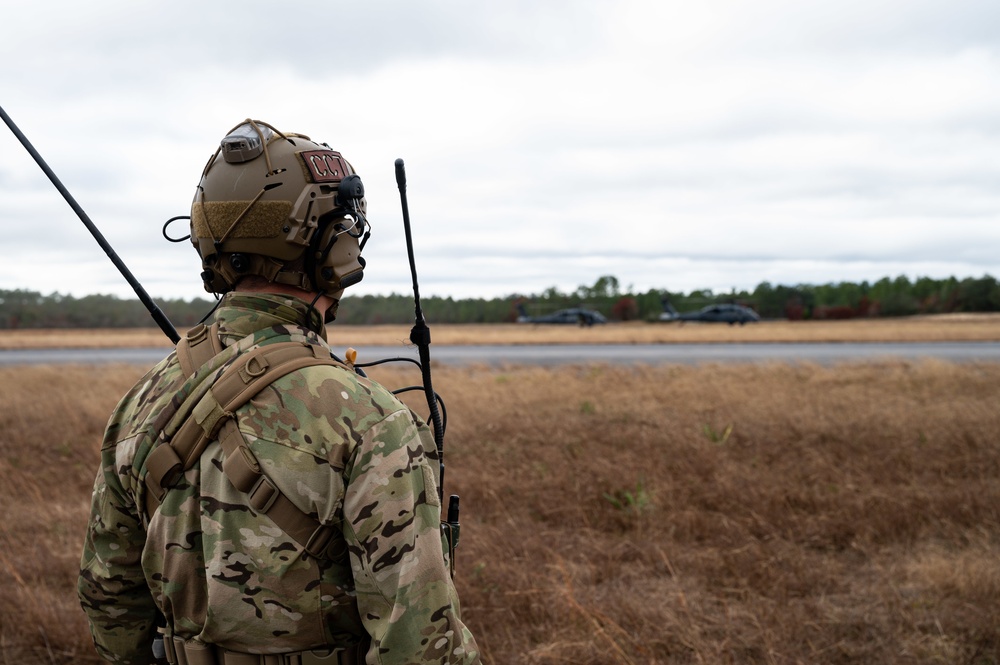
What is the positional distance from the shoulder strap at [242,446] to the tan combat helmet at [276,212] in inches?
11.5

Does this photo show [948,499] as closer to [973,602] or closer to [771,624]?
[973,602]

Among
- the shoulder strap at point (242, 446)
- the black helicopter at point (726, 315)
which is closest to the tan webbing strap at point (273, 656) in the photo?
the shoulder strap at point (242, 446)

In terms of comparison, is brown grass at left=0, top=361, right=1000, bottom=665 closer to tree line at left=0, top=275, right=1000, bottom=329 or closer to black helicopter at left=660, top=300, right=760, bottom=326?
black helicopter at left=660, top=300, right=760, bottom=326

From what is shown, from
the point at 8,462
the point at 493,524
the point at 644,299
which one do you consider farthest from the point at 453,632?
the point at 644,299

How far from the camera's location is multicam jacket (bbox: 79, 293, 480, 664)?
1596mm

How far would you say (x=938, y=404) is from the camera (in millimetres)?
10758

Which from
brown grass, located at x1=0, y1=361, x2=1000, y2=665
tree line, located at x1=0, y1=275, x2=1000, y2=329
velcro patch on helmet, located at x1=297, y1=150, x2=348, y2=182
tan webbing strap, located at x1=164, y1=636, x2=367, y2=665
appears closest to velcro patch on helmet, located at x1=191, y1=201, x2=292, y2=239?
velcro patch on helmet, located at x1=297, y1=150, x2=348, y2=182

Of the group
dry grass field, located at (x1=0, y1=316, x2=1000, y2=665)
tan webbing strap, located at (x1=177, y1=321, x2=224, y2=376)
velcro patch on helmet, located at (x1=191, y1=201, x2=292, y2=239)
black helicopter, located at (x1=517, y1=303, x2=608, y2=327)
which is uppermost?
velcro patch on helmet, located at (x1=191, y1=201, x2=292, y2=239)

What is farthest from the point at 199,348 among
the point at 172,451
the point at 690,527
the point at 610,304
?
the point at 610,304

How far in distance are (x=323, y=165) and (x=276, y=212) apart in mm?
190

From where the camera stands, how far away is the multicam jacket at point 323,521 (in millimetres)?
1596

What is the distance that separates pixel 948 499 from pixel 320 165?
6.74m

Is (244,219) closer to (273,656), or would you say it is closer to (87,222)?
(87,222)

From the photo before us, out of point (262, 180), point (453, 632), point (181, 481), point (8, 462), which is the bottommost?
point (8, 462)
